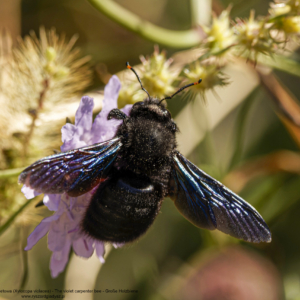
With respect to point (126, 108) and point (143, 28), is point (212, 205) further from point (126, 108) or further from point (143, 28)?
point (143, 28)

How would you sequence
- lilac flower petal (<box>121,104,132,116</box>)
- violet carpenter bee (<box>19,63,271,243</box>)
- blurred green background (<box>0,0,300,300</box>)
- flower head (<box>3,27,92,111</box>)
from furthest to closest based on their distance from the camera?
1. blurred green background (<box>0,0,300,300</box>)
2. flower head (<box>3,27,92,111</box>)
3. lilac flower petal (<box>121,104,132,116</box>)
4. violet carpenter bee (<box>19,63,271,243</box>)

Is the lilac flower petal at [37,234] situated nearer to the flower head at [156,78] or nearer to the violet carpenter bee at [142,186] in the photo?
the violet carpenter bee at [142,186]

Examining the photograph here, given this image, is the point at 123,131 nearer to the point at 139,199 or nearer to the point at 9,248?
the point at 139,199

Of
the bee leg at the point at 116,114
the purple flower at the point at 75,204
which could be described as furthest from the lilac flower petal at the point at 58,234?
the bee leg at the point at 116,114

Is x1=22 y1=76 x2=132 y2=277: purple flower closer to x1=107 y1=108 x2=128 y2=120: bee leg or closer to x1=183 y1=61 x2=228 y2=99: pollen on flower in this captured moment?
x1=107 y1=108 x2=128 y2=120: bee leg

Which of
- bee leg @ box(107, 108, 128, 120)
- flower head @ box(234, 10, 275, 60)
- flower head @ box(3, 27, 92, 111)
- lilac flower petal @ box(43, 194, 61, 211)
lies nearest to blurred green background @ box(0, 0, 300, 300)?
flower head @ box(3, 27, 92, 111)

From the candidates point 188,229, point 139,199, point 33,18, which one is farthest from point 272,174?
→ point 33,18

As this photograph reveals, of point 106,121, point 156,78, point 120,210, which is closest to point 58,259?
point 120,210
